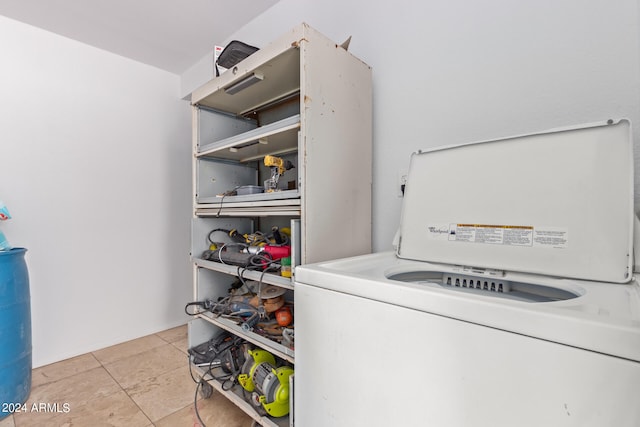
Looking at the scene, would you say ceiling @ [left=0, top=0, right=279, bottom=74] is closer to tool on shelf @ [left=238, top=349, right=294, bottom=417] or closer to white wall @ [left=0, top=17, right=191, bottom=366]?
white wall @ [left=0, top=17, right=191, bottom=366]

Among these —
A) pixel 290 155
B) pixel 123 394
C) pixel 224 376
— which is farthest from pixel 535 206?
pixel 123 394

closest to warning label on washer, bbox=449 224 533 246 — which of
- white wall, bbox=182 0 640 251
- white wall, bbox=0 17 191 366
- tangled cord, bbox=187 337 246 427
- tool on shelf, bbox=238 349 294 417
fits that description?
white wall, bbox=182 0 640 251

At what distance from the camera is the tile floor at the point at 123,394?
1400mm

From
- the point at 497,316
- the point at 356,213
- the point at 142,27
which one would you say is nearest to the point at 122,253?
the point at 142,27

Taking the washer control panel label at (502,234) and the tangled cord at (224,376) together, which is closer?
the washer control panel label at (502,234)

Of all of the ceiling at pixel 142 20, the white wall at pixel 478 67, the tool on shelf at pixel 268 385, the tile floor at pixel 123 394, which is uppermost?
the ceiling at pixel 142 20

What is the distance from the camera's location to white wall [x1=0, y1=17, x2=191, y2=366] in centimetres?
189

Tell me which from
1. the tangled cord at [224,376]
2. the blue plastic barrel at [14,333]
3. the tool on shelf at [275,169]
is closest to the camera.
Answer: the tool on shelf at [275,169]

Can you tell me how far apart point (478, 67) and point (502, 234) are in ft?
2.26

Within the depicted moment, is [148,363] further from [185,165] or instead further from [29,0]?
[29,0]

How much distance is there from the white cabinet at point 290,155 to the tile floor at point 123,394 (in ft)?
0.87

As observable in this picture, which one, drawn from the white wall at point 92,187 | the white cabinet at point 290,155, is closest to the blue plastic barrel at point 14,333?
the white wall at point 92,187

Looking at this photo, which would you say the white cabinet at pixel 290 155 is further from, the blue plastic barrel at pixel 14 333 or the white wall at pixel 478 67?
the blue plastic barrel at pixel 14 333

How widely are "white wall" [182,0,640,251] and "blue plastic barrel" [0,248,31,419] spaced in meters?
2.01
